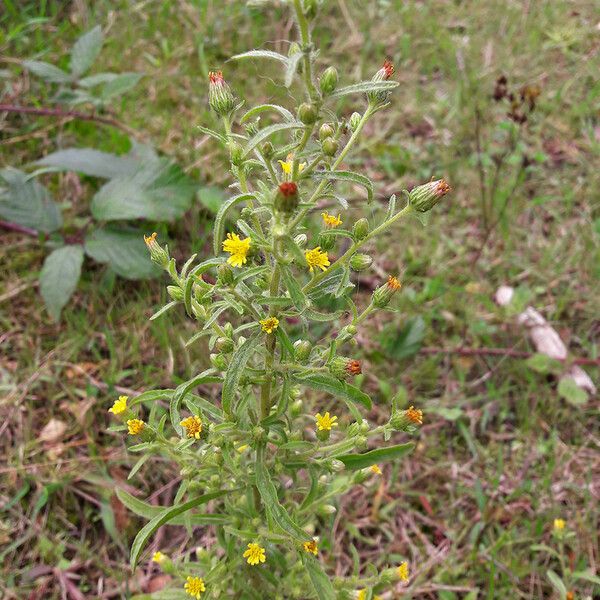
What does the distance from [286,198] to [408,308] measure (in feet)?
6.44

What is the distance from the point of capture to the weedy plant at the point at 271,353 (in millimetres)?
1502

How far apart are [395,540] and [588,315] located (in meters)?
1.50

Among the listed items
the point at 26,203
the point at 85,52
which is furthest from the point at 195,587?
the point at 85,52

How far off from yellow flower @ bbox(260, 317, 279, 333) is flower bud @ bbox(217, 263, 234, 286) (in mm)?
130

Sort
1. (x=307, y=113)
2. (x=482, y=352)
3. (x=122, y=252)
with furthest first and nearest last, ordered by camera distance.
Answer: (x=482, y=352), (x=122, y=252), (x=307, y=113)

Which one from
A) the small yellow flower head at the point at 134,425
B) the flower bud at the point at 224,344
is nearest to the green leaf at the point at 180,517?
the small yellow flower head at the point at 134,425

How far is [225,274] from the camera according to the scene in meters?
1.54

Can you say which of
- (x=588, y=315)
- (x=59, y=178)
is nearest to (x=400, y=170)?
(x=588, y=315)

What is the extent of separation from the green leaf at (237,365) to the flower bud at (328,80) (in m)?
0.59

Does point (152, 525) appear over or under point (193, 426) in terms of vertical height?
under

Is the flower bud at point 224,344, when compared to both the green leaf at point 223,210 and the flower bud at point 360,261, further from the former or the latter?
the flower bud at point 360,261

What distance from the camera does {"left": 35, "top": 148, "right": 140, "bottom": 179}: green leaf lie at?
301 cm

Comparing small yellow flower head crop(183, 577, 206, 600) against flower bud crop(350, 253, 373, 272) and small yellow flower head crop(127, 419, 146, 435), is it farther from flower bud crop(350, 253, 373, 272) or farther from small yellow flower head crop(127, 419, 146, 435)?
flower bud crop(350, 253, 373, 272)

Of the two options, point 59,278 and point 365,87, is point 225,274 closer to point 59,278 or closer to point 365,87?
point 365,87
